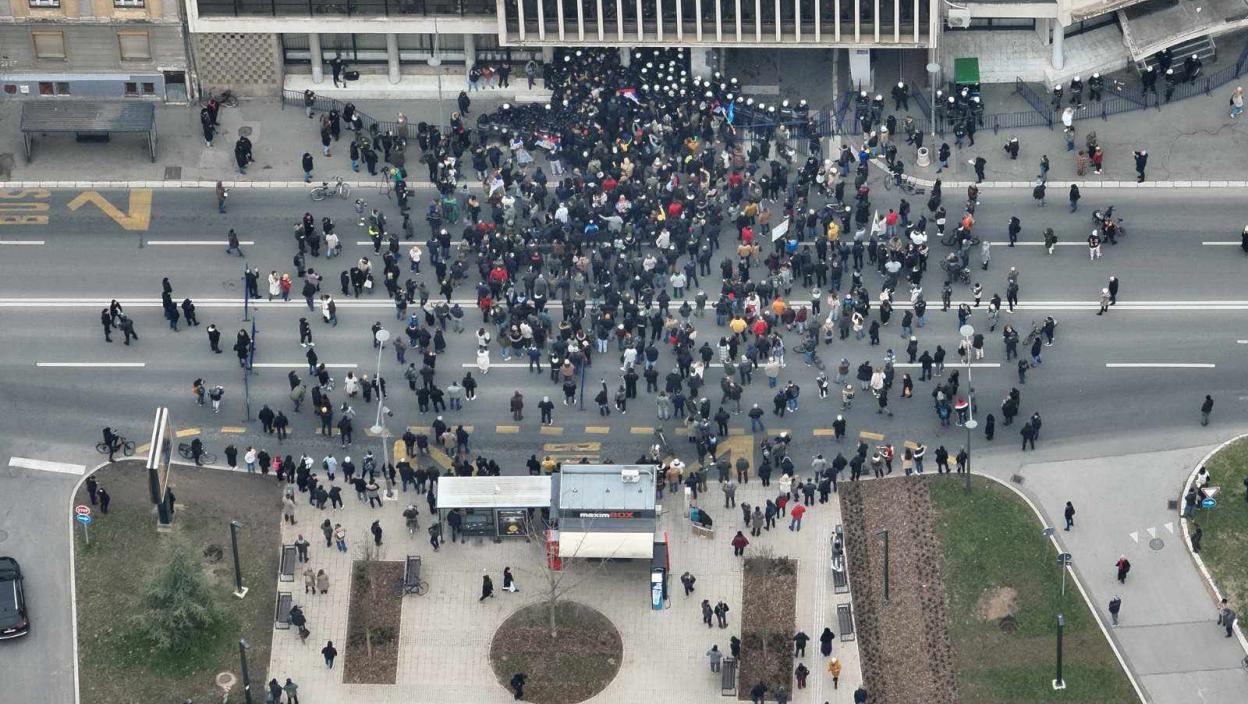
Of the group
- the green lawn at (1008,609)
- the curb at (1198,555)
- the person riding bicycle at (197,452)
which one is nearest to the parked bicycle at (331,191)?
the person riding bicycle at (197,452)

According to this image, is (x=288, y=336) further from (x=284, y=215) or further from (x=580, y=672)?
(x=580, y=672)

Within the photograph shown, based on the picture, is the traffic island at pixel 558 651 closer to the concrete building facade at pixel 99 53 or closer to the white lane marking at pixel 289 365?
the white lane marking at pixel 289 365

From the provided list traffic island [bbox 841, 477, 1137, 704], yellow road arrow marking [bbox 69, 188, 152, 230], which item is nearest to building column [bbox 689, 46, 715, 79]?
yellow road arrow marking [bbox 69, 188, 152, 230]

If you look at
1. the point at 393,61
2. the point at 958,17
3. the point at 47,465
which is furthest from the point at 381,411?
the point at 958,17

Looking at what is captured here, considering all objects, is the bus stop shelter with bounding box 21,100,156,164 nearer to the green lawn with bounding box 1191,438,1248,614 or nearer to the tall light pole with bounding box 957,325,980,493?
the tall light pole with bounding box 957,325,980,493

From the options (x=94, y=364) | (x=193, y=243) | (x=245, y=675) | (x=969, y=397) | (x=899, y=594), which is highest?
(x=193, y=243)

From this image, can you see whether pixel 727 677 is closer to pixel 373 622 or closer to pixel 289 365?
pixel 373 622
